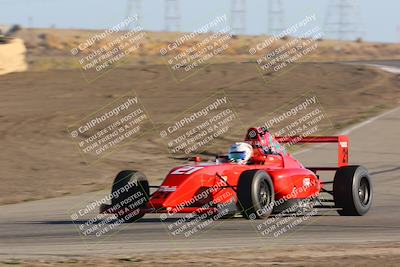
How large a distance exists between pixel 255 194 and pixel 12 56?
3621 centimetres

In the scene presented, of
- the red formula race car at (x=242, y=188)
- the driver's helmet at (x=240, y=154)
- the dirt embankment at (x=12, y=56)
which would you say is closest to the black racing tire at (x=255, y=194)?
the red formula race car at (x=242, y=188)

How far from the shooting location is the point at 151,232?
14719 mm

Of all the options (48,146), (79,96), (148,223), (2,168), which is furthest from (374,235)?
(79,96)

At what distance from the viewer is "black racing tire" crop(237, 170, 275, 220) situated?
15.4 metres

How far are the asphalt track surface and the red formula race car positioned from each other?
279 millimetres

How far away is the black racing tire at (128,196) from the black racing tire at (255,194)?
1.60m

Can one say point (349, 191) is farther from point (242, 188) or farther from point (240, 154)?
point (242, 188)

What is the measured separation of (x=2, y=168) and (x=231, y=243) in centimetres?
1459

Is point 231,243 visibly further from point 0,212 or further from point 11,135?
point 11,135

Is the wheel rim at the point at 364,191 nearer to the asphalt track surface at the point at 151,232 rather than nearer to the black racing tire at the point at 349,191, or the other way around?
the black racing tire at the point at 349,191

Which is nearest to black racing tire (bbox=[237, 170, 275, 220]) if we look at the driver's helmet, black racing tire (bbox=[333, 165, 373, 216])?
the driver's helmet

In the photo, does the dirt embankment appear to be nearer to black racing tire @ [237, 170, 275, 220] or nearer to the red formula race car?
the red formula race car

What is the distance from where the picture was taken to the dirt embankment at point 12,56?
47562 mm

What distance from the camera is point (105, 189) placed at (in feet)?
77.6
